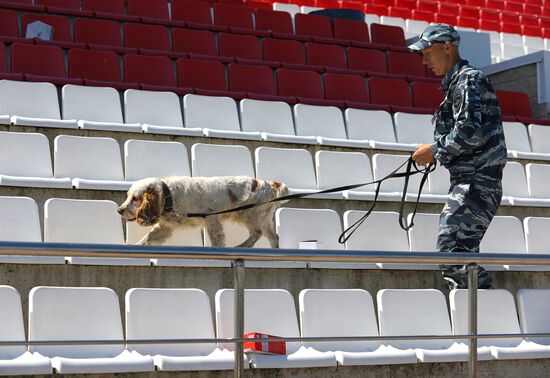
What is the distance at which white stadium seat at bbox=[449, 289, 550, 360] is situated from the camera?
3.85m

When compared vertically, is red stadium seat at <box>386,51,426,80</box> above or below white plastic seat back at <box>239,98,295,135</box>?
above

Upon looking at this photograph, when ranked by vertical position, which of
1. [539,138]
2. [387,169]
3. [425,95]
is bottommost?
[387,169]

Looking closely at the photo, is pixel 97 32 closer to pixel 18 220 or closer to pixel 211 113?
pixel 211 113

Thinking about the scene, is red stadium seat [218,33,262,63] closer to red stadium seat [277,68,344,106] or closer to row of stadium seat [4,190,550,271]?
red stadium seat [277,68,344,106]

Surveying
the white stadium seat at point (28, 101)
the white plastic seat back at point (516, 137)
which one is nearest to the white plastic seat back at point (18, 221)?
the white stadium seat at point (28, 101)

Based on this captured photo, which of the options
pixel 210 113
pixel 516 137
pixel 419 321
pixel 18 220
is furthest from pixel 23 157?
pixel 516 137

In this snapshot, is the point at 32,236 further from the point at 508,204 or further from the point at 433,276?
the point at 508,204

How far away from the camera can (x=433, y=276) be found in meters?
4.33

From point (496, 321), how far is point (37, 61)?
11.9 feet

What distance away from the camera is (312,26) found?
8594 millimetres

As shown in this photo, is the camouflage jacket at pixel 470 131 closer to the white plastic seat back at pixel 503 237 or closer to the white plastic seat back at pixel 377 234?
the white plastic seat back at pixel 377 234

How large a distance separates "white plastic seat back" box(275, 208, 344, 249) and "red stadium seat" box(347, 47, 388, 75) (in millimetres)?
3821

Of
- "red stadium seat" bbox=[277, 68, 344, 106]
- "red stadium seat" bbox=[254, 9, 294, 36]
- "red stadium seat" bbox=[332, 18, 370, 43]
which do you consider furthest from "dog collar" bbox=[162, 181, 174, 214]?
"red stadium seat" bbox=[332, 18, 370, 43]

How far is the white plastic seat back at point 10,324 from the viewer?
2977 millimetres
